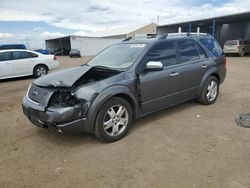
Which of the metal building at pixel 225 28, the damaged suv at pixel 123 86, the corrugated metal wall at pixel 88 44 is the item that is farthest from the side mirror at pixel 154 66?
the corrugated metal wall at pixel 88 44

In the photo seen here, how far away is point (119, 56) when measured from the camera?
4930 mm

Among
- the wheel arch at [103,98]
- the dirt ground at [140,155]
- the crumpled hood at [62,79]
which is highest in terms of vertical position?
the crumpled hood at [62,79]

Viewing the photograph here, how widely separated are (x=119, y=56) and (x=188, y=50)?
5.35 feet

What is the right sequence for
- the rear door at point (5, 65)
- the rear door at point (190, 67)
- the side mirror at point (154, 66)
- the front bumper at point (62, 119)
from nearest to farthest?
the front bumper at point (62, 119), the side mirror at point (154, 66), the rear door at point (190, 67), the rear door at point (5, 65)

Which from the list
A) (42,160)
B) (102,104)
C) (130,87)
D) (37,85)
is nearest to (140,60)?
(130,87)

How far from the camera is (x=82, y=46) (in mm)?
45344

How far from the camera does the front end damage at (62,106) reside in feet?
11.9

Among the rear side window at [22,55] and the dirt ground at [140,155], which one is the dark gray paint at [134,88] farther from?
the rear side window at [22,55]

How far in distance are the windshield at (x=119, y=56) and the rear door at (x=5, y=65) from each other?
23.8 feet

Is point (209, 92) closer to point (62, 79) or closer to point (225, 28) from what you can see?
point (62, 79)

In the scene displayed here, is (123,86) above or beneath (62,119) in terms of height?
above

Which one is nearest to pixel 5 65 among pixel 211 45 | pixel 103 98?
pixel 103 98

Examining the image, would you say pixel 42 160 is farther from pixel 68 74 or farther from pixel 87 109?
pixel 68 74

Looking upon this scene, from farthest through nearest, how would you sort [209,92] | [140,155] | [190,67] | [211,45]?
Result: [211,45], [209,92], [190,67], [140,155]
